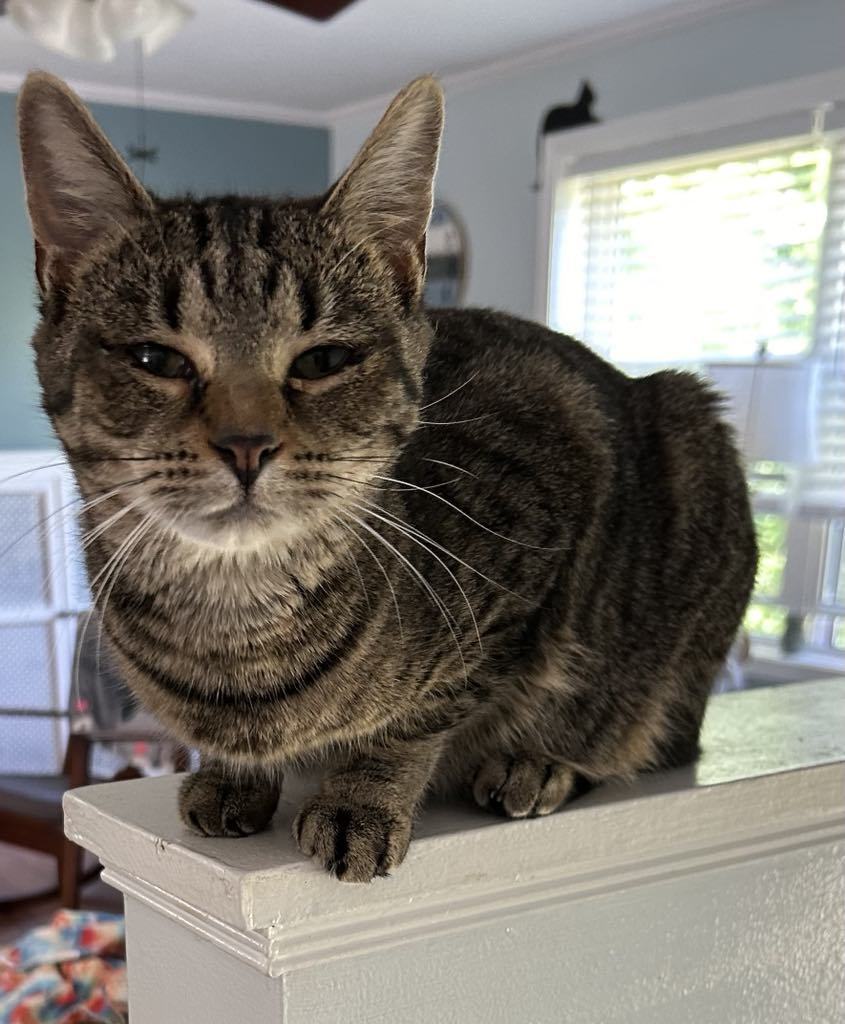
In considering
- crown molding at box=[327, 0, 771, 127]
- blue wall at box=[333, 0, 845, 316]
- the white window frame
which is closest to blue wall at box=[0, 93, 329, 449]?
blue wall at box=[333, 0, 845, 316]

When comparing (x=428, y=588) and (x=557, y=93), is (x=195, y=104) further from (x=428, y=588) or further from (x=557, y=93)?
(x=428, y=588)

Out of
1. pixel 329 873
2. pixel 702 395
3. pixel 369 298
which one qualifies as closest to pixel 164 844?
pixel 329 873

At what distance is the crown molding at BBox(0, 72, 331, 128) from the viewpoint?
403 cm

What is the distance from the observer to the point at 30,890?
3045mm

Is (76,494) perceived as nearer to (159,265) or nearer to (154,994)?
(159,265)

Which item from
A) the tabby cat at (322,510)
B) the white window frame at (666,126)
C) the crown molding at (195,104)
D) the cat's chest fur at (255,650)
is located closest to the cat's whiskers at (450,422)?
the tabby cat at (322,510)

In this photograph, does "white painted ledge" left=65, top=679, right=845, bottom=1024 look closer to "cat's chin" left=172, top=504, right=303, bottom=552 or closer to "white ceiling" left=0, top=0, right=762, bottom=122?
"cat's chin" left=172, top=504, right=303, bottom=552

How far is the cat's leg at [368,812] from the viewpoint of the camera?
58 cm

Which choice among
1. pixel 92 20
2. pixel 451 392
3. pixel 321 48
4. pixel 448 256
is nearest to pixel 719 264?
pixel 448 256

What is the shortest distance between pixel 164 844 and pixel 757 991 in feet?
1.56

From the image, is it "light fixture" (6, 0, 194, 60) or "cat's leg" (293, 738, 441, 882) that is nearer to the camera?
"cat's leg" (293, 738, 441, 882)

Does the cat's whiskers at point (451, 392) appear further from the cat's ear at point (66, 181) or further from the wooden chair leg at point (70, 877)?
the wooden chair leg at point (70, 877)

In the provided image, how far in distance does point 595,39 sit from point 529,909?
11.0 ft

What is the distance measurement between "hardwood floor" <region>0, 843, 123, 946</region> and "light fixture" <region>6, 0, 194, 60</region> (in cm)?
206
